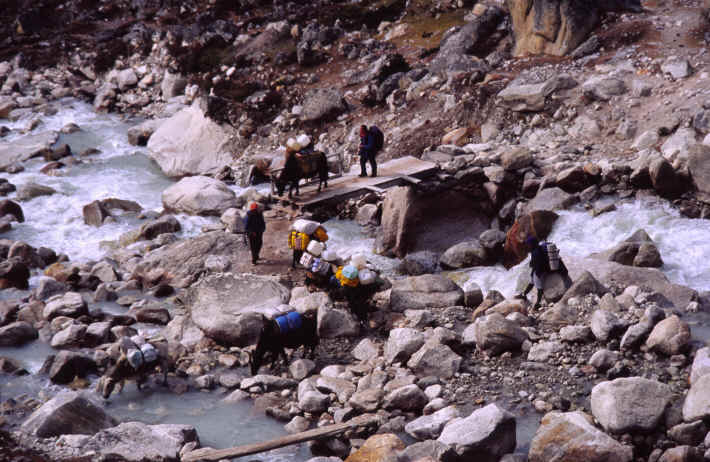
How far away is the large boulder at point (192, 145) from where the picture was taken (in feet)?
71.3

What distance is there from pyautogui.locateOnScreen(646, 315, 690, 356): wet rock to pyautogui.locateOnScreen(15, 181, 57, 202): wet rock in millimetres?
16546

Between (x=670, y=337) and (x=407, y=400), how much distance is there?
11.9 ft

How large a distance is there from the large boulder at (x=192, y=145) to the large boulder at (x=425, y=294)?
33.8 feet

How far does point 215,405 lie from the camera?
9.76 m

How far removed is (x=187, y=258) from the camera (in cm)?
1477

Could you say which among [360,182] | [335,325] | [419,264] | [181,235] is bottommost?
[419,264]

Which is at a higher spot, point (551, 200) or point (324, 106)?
point (324, 106)

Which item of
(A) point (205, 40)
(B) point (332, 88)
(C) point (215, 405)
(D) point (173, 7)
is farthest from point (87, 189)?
(D) point (173, 7)

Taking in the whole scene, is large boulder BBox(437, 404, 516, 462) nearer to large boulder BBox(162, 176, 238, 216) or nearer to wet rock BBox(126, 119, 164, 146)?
large boulder BBox(162, 176, 238, 216)

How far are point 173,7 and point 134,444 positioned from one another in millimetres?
30273

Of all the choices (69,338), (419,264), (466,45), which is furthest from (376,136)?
(466,45)

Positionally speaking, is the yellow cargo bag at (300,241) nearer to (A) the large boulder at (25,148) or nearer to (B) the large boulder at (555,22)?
(B) the large boulder at (555,22)

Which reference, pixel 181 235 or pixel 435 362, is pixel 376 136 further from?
pixel 435 362

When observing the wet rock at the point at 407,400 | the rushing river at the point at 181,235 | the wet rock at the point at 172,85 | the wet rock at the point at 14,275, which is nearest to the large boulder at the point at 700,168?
the rushing river at the point at 181,235
